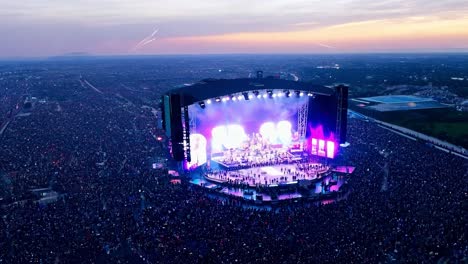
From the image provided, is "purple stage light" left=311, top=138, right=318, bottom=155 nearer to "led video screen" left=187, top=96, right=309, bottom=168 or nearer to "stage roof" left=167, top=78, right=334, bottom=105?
"led video screen" left=187, top=96, right=309, bottom=168

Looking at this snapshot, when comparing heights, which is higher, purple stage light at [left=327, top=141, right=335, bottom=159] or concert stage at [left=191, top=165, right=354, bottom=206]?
purple stage light at [left=327, top=141, right=335, bottom=159]

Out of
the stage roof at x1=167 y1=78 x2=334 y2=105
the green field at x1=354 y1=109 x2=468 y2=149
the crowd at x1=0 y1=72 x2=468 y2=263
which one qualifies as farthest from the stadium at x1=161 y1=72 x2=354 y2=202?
the green field at x1=354 y1=109 x2=468 y2=149

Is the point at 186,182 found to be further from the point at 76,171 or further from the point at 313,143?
the point at 313,143

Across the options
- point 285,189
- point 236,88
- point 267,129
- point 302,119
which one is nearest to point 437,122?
point 302,119

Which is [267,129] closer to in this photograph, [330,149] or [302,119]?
[302,119]

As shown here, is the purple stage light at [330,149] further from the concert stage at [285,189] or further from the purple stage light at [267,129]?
the purple stage light at [267,129]

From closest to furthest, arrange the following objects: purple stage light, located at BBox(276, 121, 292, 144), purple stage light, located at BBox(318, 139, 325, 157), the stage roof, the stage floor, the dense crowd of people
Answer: the stage floor < the stage roof < the dense crowd of people < purple stage light, located at BBox(318, 139, 325, 157) < purple stage light, located at BBox(276, 121, 292, 144)

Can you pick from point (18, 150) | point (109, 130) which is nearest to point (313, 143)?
point (109, 130)

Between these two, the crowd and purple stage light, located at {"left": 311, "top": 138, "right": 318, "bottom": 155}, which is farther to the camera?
purple stage light, located at {"left": 311, "top": 138, "right": 318, "bottom": 155}
